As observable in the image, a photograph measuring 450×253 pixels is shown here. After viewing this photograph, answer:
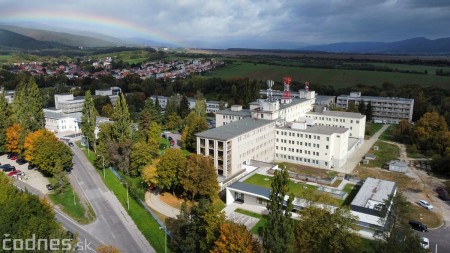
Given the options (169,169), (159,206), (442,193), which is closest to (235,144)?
(169,169)

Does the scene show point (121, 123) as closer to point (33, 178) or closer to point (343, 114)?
point (33, 178)

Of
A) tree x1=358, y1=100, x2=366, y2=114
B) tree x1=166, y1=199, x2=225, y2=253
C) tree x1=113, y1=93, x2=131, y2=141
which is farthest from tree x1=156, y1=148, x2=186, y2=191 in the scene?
tree x1=358, y1=100, x2=366, y2=114

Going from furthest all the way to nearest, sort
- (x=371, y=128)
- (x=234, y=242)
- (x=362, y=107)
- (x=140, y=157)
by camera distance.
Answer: (x=362, y=107) < (x=371, y=128) < (x=140, y=157) < (x=234, y=242)

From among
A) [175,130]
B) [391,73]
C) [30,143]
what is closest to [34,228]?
[30,143]

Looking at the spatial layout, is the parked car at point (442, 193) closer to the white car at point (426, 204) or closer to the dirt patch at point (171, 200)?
the white car at point (426, 204)

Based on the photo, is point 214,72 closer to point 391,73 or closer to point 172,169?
point 391,73

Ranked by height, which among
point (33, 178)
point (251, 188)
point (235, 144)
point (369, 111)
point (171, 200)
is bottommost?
point (171, 200)

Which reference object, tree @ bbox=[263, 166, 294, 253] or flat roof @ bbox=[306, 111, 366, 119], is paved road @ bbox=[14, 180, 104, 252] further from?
flat roof @ bbox=[306, 111, 366, 119]
